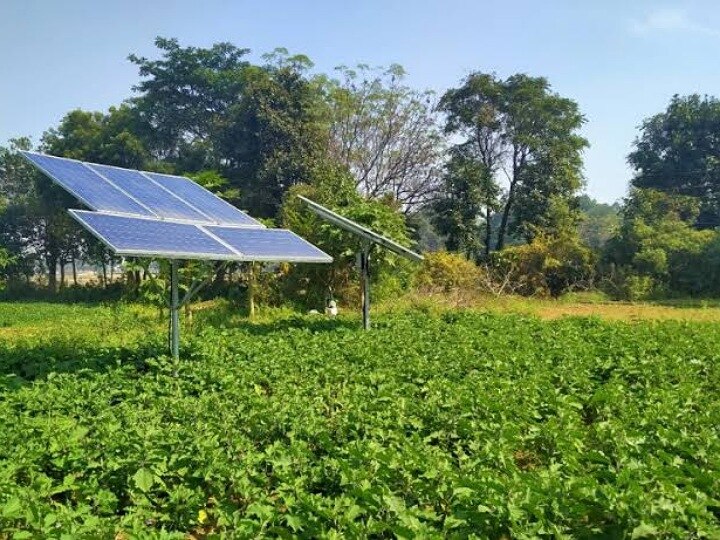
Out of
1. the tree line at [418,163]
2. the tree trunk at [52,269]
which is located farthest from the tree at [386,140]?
the tree trunk at [52,269]

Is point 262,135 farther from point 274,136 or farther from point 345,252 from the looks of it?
point 345,252

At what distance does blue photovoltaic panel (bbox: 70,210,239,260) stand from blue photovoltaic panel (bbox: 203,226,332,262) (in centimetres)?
47

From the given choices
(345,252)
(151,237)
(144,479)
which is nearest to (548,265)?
(345,252)

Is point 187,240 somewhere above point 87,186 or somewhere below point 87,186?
below

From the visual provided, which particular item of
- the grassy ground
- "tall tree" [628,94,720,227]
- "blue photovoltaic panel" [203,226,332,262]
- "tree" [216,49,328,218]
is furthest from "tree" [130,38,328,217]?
"tall tree" [628,94,720,227]

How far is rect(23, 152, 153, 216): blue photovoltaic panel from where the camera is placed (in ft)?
29.3

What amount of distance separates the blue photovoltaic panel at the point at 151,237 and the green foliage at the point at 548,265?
19.9 metres

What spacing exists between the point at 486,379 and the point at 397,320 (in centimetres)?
678

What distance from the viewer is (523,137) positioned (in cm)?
3341

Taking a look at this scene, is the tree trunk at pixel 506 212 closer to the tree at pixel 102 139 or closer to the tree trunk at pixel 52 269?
the tree at pixel 102 139

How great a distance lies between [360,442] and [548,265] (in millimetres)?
23533


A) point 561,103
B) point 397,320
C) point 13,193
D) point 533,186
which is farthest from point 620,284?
point 13,193

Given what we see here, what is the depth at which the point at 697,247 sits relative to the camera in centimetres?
2777

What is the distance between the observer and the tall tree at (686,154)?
38.7 m
